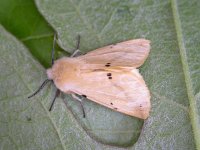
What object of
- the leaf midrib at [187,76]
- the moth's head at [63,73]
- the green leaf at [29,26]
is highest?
the green leaf at [29,26]

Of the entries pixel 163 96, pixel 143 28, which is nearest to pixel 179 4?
pixel 143 28

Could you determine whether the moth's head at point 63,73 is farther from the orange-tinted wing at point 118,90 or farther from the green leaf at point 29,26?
the green leaf at point 29,26

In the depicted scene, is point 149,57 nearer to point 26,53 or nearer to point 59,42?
point 59,42

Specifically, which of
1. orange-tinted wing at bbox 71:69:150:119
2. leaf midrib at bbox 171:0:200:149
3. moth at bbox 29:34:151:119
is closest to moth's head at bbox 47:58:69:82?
moth at bbox 29:34:151:119

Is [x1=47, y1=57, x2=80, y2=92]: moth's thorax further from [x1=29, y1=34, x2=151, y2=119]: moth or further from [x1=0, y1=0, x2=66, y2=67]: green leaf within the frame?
Result: [x1=0, y1=0, x2=66, y2=67]: green leaf

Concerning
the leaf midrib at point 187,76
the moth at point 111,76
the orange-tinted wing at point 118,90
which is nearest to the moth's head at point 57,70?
the moth at point 111,76

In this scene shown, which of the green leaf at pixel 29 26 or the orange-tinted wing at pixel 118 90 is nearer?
the orange-tinted wing at pixel 118 90

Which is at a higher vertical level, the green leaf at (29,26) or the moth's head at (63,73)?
the green leaf at (29,26)

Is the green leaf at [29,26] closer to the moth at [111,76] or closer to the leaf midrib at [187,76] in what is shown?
the moth at [111,76]

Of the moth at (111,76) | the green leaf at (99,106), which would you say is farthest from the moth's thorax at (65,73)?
the green leaf at (99,106)

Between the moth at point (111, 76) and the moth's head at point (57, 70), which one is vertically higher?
the moth's head at point (57, 70)
